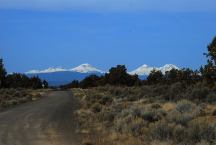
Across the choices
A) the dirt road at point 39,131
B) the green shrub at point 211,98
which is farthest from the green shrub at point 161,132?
the green shrub at point 211,98

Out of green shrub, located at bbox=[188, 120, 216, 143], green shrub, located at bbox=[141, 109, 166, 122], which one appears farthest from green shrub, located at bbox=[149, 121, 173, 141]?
green shrub, located at bbox=[141, 109, 166, 122]

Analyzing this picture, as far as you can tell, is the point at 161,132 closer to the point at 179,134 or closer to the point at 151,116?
the point at 179,134

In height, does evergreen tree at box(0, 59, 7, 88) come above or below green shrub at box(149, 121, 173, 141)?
above

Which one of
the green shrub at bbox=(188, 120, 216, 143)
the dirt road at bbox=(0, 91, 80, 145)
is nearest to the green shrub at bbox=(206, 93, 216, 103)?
the dirt road at bbox=(0, 91, 80, 145)

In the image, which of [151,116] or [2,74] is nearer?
[151,116]

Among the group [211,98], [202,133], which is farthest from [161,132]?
[211,98]

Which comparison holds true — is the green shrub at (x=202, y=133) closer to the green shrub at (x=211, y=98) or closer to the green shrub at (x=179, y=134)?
the green shrub at (x=179, y=134)

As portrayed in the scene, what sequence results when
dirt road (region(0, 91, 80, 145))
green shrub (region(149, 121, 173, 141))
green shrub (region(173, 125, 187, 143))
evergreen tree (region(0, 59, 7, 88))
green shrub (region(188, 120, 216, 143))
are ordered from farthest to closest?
evergreen tree (region(0, 59, 7, 88)) < dirt road (region(0, 91, 80, 145)) < green shrub (region(149, 121, 173, 141)) < green shrub (region(173, 125, 187, 143)) < green shrub (region(188, 120, 216, 143))

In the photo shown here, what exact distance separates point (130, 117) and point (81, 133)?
7.36 feet

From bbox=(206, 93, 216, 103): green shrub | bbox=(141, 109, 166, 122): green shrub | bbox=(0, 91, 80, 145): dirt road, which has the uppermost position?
bbox=(206, 93, 216, 103): green shrub

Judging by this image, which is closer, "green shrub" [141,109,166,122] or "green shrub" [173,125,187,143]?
"green shrub" [173,125,187,143]

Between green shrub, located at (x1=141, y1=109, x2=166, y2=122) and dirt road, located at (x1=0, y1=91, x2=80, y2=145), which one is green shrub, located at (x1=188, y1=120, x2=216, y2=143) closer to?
dirt road, located at (x1=0, y1=91, x2=80, y2=145)

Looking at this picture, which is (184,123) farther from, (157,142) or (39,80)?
(39,80)


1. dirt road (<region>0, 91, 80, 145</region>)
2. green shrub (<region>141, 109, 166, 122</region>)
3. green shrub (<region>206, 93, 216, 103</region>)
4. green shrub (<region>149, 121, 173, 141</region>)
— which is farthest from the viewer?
green shrub (<region>206, 93, 216, 103</region>)
